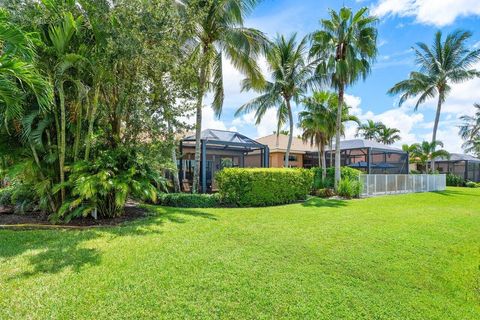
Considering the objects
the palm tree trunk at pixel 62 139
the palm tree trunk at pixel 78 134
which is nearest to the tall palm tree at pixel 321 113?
the palm tree trunk at pixel 78 134

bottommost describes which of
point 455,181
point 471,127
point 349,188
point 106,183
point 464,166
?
point 455,181

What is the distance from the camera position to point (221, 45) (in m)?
12.9

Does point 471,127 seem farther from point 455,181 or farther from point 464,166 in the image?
point 455,181

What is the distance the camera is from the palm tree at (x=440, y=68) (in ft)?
71.4

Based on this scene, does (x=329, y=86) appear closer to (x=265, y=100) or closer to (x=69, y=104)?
(x=265, y=100)

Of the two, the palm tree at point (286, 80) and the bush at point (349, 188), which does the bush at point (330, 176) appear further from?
the palm tree at point (286, 80)

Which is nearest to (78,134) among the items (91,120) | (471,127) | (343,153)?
(91,120)

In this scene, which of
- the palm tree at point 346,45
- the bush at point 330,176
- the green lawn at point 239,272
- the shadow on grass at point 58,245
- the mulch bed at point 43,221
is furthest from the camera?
the bush at point 330,176

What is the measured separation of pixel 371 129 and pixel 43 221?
42.7 m

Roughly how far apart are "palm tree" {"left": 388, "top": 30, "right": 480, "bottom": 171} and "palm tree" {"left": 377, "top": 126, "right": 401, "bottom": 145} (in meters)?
16.1

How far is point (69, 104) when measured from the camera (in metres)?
7.52

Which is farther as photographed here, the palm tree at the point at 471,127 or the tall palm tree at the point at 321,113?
the palm tree at the point at 471,127

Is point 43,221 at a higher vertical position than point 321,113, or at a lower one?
lower

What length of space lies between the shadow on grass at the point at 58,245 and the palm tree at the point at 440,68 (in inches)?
989
